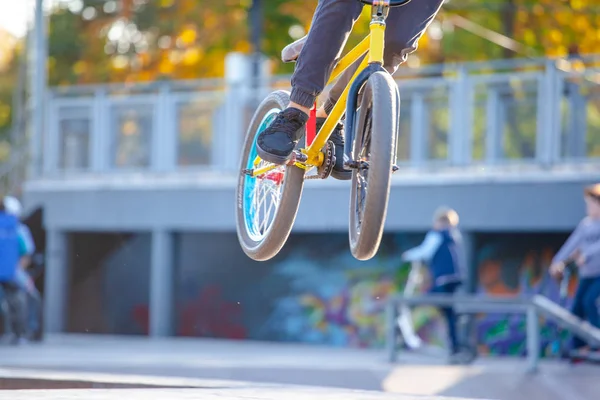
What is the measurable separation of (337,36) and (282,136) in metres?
0.61

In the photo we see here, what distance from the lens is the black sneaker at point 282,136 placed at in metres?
6.10

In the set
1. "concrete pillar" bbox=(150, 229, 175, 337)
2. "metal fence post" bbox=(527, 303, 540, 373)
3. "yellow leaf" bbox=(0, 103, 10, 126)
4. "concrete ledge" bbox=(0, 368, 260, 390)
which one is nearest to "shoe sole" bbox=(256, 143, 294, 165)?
"concrete ledge" bbox=(0, 368, 260, 390)

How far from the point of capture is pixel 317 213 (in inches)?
682

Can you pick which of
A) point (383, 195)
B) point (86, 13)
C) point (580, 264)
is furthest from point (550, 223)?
point (86, 13)

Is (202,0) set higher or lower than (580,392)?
higher

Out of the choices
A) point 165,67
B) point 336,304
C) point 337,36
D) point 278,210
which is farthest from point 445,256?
point 165,67

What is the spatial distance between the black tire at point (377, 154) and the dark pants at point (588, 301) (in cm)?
755

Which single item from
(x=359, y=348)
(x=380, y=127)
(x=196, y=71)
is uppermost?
(x=196, y=71)

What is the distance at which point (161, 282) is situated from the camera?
742 inches

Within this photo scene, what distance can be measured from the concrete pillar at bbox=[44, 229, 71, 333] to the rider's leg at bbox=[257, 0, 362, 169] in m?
14.1

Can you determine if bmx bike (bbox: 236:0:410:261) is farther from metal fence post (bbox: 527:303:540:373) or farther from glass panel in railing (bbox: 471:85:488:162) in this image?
glass panel in railing (bbox: 471:85:488:162)

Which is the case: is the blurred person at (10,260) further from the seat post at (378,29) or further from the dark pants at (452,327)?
the seat post at (378,29)

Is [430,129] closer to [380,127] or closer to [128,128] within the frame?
[128,128]

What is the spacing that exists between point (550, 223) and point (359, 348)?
3.66m
